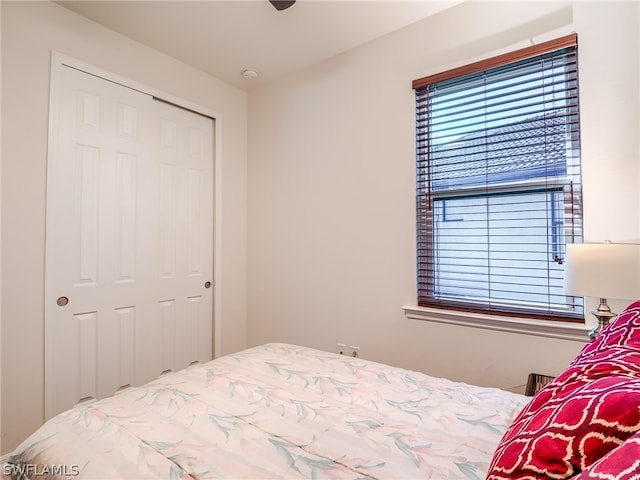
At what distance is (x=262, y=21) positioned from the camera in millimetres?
2260

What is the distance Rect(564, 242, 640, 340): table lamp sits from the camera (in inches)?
52.2

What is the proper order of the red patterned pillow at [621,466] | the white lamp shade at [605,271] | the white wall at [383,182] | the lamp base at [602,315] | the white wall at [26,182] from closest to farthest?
the red patterned pillow at [621,466]
the white lamp shade at [605,271]
the lamp base at [602,315]
the white wall at [383,182]
the white wall at [26,182]

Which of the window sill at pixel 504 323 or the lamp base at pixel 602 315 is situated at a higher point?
the lamp base at pixel 602 315

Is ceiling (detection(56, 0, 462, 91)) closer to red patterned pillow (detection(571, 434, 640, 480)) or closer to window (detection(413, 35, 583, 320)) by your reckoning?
window (detection(413, 35, 583, 320))

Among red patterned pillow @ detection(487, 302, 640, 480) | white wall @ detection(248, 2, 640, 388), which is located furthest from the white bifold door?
red patterned pillow @ detection(487, 302, 640, 480)

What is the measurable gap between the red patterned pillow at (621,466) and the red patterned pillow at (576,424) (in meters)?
0.08

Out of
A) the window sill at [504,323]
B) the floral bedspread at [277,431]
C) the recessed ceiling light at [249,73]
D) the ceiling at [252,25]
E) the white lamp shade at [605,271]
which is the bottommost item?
the floral bedspread at [277,431]

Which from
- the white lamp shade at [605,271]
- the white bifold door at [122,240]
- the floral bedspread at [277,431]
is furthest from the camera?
the white bifold door at [122,240]

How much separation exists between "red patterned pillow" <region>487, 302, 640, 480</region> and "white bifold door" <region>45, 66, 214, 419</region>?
241 cm

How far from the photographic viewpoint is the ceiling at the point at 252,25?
6.90ft

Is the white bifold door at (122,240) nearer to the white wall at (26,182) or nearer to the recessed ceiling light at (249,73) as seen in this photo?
the white wall at (26,182)

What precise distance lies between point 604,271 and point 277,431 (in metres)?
1.38

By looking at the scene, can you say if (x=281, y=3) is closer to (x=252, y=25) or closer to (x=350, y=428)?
(x=252, y=25)

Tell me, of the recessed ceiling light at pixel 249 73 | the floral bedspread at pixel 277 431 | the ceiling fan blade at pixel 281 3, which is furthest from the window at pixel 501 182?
the recessed ceiling light at pixel 249 73
